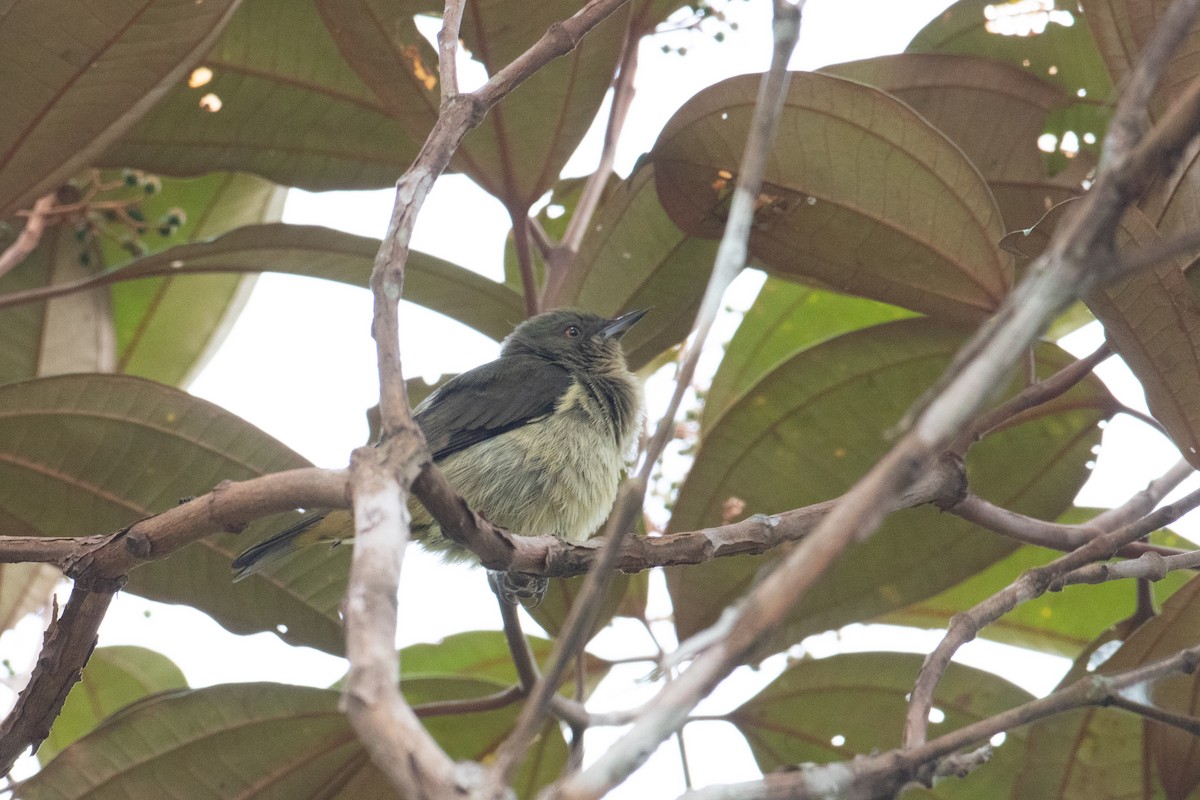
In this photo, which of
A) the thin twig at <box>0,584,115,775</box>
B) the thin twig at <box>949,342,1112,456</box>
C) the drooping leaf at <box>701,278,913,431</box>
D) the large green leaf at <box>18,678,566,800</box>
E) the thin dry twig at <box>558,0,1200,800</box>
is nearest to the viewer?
the thin dry twig at <box>558,0,1200,800</box>

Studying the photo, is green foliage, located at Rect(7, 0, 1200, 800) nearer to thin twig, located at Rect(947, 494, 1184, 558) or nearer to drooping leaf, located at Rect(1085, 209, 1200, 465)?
drooping leaf, located at Rect(1085, 209, 1200, 465)

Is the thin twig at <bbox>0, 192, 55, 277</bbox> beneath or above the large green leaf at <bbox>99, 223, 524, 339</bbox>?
above

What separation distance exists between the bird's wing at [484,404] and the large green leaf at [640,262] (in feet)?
1.41

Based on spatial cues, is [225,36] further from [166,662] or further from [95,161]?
[166,662]

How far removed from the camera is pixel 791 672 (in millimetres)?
3082

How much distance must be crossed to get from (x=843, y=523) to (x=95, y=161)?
2766 mm

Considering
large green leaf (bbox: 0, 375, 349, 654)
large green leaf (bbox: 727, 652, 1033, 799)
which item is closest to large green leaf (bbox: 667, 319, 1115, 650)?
large green leaf (bbox: 727, 652, 1033, 799)

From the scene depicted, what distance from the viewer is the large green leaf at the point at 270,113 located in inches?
132

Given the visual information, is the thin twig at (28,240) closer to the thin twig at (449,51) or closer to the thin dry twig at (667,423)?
the thin twig at (449,51)

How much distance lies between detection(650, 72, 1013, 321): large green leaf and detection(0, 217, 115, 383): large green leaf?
6.71ft

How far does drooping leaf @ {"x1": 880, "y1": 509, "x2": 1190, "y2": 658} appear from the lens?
3516mm

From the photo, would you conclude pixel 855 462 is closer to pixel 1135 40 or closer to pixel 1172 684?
pixel 1172 684

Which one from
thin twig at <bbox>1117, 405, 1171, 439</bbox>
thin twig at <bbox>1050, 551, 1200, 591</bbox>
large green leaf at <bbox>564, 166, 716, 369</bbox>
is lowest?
thin twig at <bbox>1050, 551, 1200, 591</bbox>

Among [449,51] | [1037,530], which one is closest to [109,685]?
[449,51]
